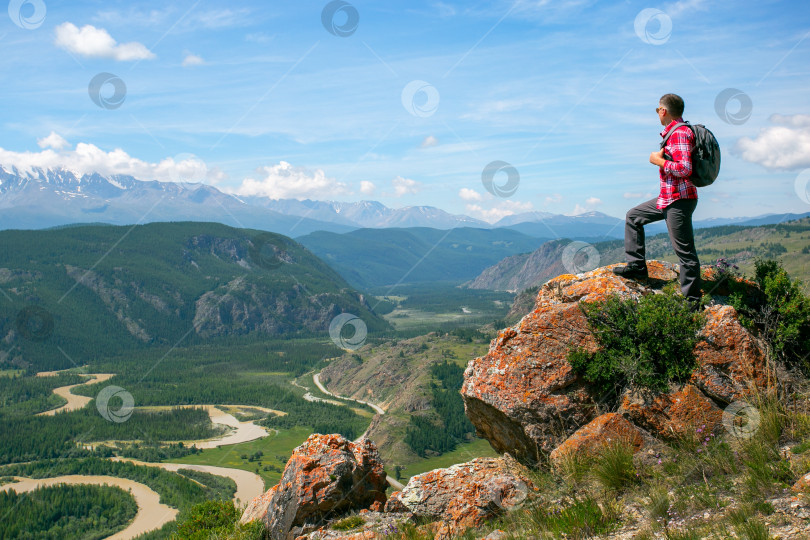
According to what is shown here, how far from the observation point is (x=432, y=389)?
121750 millimetres

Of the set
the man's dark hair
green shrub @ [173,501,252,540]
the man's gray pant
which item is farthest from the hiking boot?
green shrub @ [173,501,252,540]

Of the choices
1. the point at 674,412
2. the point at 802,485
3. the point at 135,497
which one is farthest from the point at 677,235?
the point at 135,497

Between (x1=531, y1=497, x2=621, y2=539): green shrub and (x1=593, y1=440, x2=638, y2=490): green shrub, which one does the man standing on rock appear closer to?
(x1=593, y1=440, x2=638, y2=490): green shrub

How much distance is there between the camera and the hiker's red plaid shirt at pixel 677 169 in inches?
429

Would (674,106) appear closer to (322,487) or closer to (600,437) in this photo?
(600,437)

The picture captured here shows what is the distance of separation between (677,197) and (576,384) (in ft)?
15.7

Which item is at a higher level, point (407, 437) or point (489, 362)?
point (489, 362)

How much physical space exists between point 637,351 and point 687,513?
408cm

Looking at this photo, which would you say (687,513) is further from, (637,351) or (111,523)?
(111,523)

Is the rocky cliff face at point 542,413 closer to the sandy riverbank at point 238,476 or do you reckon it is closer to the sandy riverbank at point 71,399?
the sandy riverbank at point 238,476

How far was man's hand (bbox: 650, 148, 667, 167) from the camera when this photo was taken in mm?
11171

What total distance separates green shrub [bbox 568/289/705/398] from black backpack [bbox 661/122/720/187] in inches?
110

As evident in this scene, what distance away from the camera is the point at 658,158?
36.9ft

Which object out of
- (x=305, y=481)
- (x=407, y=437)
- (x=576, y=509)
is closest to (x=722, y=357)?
(x=576, y=509)
